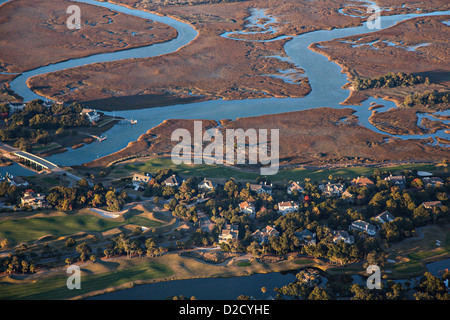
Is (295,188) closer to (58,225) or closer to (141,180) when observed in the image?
(141,180)

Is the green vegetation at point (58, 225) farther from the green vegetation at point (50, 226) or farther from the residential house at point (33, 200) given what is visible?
the residential house at point (33, 200)

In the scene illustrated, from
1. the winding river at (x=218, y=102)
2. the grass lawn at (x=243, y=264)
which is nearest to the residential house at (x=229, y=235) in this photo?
the grass lawn at (x=243, y=264)

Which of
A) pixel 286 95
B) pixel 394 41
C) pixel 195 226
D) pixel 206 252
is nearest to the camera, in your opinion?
pixel 206 252

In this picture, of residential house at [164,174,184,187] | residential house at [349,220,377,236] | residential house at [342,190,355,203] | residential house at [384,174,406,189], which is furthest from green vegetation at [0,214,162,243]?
residential house at [384,174,406,189]

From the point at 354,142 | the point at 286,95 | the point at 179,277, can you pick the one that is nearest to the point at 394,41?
the point at 286,95

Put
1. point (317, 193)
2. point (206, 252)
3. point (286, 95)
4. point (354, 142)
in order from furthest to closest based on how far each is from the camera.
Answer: point (286, 95), point (354, 142), point (317, 193), point (206, 252)

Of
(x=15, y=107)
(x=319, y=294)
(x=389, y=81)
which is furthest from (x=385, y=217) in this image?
(x=15, y=107)

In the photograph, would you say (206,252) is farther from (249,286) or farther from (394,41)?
(394,41)
